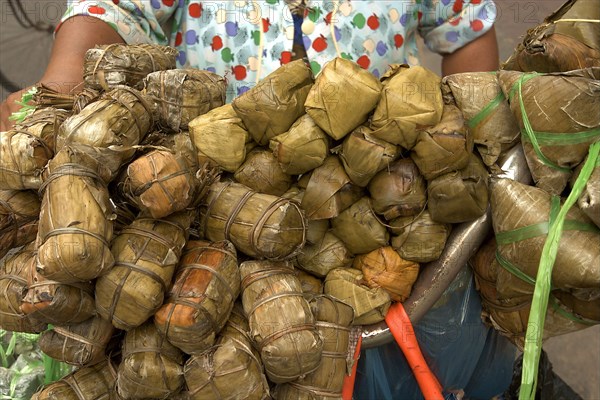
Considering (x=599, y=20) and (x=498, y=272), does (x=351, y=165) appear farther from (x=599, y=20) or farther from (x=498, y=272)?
(x=599, y=20)

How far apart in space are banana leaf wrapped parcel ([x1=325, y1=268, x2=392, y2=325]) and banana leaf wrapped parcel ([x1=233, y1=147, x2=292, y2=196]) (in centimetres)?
21

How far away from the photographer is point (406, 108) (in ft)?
3.16

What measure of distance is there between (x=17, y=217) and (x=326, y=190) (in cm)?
56

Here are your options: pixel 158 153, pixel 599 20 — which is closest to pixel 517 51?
pixel 599 20

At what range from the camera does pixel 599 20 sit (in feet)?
4.21

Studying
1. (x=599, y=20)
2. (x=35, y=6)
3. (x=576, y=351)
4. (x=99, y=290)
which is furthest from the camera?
(x=35, y=6)

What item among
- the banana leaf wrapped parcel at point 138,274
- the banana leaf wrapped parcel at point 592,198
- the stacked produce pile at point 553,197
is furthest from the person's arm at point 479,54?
the banana leaf wrapped parcel at point 138,274

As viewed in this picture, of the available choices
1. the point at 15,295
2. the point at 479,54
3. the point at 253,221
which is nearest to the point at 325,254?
the point at 253,221

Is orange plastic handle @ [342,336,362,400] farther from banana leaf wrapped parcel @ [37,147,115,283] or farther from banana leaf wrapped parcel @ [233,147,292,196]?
banana leaf wrapped parcel @ [37,147,115,283]

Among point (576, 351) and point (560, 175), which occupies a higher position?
point (560, 175)

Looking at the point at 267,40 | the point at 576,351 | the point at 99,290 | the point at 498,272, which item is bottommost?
the point at 576,351

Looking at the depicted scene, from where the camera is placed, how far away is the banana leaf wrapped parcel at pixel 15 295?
934mm

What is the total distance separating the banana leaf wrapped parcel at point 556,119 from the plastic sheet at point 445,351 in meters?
0.28

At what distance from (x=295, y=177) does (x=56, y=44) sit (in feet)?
3.20
